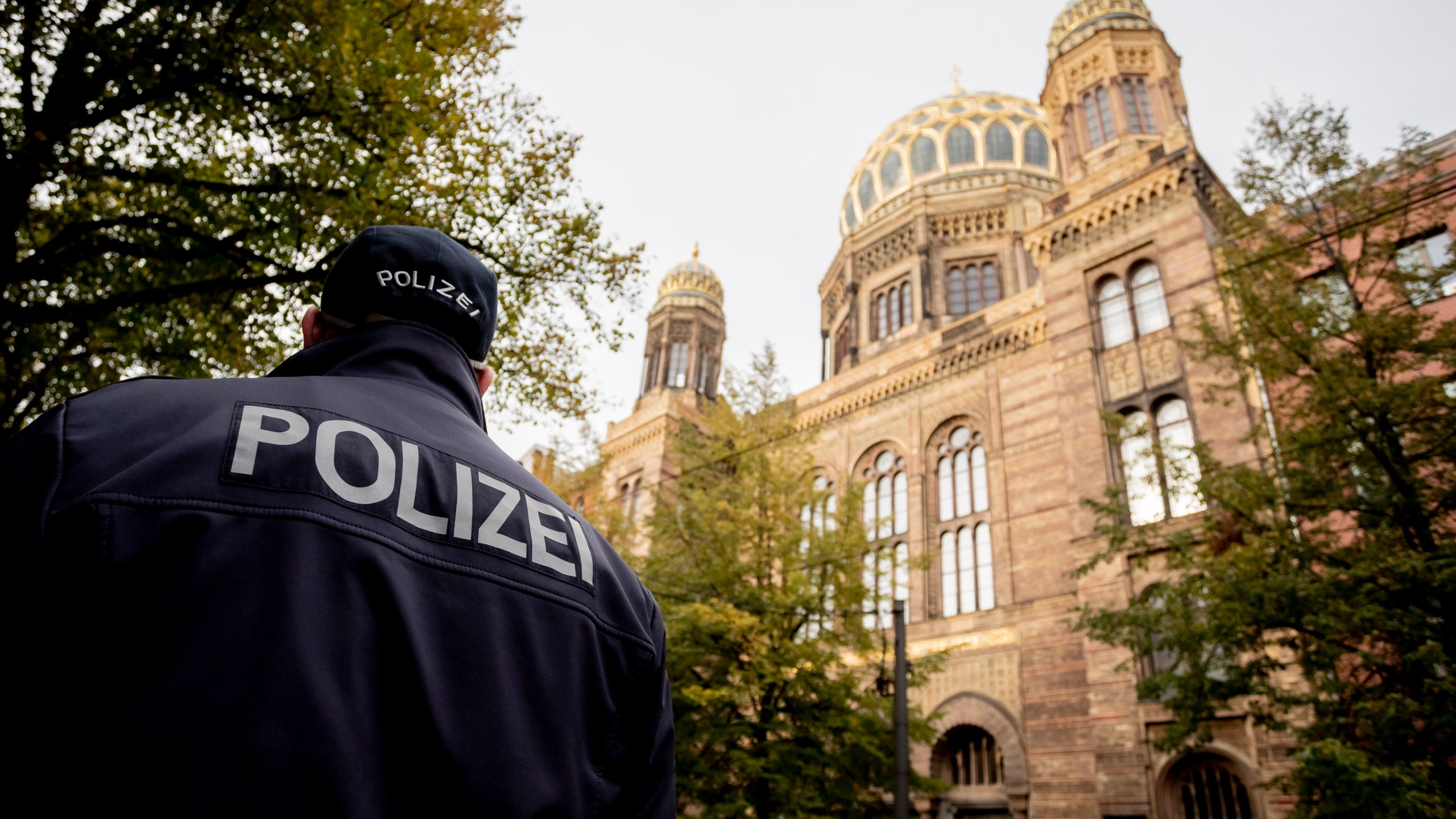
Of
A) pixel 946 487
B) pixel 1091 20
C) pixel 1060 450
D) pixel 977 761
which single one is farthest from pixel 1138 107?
pixel 977 761

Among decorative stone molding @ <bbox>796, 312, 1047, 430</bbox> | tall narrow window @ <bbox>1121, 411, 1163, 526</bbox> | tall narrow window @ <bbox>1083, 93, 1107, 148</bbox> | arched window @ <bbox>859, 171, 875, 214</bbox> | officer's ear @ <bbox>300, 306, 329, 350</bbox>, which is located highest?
arched window @ <bbox>859, 171, 875, 214</bbox>

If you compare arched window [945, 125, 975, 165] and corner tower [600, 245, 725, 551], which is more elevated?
arched window [945, 125, 975, 165]

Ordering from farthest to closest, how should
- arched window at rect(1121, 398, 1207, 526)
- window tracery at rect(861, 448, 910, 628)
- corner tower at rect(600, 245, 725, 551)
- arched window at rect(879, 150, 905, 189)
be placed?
arched window at rect(879, 150, 905, 189) < corner tower at rect(600, 245, 725, 551) < window tracery at rect(861, 448, 910, 628) < arched window at rect(1121, 398, 1207, 526)

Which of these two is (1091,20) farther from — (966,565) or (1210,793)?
(1210,793)

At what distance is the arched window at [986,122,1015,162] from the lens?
3198 cm

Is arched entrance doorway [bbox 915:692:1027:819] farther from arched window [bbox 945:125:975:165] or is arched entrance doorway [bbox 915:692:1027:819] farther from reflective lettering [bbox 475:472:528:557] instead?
arched window [bbox 945:125:975:165]

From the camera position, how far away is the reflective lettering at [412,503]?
4.05 feet

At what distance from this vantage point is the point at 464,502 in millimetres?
1317

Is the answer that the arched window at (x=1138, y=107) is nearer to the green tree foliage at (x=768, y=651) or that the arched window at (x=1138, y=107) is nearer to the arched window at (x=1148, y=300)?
the arched window at (x=1148, y=300)

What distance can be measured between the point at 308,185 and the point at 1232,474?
10139mm

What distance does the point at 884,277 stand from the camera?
3089 cm

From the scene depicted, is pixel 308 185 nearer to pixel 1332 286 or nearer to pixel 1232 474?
pixel 1232 474

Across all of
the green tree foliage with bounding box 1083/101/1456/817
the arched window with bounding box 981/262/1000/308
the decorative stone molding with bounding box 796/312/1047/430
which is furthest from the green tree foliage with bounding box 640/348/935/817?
the arched window with bounding box 981/262/1000/308

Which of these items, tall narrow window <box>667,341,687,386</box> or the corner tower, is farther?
tall narrow window <box>667,341,687,386</box>
